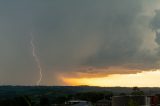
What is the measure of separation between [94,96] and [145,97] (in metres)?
162

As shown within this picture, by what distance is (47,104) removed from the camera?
526ft

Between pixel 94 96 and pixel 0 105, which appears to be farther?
pixel 94 96

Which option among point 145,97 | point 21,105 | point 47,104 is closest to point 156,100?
point 145,97

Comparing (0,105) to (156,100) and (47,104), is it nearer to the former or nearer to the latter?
(47,104)

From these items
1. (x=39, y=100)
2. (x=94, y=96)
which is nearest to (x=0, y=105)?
(x=39, y=100)

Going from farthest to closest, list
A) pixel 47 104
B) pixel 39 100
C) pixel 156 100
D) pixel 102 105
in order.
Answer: pixel 39 100 → pixel 47 104 → pixel 102 105 → pixel 156 100

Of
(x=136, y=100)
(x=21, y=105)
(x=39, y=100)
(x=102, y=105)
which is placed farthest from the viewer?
(x=39, y=100)

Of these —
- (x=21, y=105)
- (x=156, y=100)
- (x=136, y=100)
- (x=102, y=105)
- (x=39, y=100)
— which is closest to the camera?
(x=136, y=100)

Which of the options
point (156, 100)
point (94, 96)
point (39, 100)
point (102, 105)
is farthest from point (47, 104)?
point (156, 100)

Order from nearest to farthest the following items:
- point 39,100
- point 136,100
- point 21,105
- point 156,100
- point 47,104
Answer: point 136,100 < point 156,100 < point 21,105 < point 47,104 < point 39,100

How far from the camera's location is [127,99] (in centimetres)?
2286

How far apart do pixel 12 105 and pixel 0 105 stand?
12.7 feet

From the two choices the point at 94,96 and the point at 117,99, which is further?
the point at 94,96

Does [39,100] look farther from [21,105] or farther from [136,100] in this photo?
[136,100]
